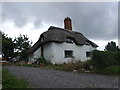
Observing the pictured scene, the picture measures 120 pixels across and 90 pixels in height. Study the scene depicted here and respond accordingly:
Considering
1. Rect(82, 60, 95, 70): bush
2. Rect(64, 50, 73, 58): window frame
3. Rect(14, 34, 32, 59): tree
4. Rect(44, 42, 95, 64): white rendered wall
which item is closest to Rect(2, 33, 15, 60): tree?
Rect(14, 34, 32, 59): tree

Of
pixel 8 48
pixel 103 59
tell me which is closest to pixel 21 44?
pixel 8 48

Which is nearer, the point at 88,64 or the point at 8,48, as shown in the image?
the point at 88,64

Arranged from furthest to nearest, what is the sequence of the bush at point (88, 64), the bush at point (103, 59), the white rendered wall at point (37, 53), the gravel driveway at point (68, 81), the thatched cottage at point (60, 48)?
the white rendered wall at point (37, 53)
the thatched cottage at point (60, 48)
the bush at point (88, 64)
the bush at point (103, 59)
the gravel driveway at point (68, 81)

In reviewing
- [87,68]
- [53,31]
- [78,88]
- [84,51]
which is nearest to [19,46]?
[53,31]

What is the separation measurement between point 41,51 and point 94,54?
12.3m

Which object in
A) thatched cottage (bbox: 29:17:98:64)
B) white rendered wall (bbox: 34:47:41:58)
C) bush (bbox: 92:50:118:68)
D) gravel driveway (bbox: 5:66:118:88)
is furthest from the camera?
white rendered wall (bbox: 34:47:41:58)

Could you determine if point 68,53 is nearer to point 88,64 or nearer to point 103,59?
point 88,64

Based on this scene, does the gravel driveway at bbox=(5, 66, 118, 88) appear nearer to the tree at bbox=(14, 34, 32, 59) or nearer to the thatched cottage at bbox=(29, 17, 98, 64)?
the thatched cottage at bbox=(29, 17, 98, 64)

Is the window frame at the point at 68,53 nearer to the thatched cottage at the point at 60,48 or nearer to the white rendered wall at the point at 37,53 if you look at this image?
the thatched cottage at the point at 60,48

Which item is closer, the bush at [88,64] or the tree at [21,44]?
the bush at [88,64]

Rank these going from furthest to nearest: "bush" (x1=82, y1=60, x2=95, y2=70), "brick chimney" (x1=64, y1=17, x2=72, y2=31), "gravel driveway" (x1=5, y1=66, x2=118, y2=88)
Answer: "brick chimney" (x1=64, y1=17, x2=72, y2=31), "bush" (x1=82, y1=60, x2=95, y2=70), "gravel driveway" (x1=5, y1=66, x2=118, y2=88)

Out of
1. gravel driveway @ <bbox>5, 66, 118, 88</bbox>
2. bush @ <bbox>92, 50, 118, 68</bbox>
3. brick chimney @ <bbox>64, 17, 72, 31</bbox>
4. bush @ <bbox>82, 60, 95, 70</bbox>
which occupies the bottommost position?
gravel driveway @ <bbox>5, 66, 118, 88</bbox>

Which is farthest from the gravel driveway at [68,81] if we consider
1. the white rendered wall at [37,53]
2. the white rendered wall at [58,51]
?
the white rendered wall at [37,53]

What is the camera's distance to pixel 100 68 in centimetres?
1054
